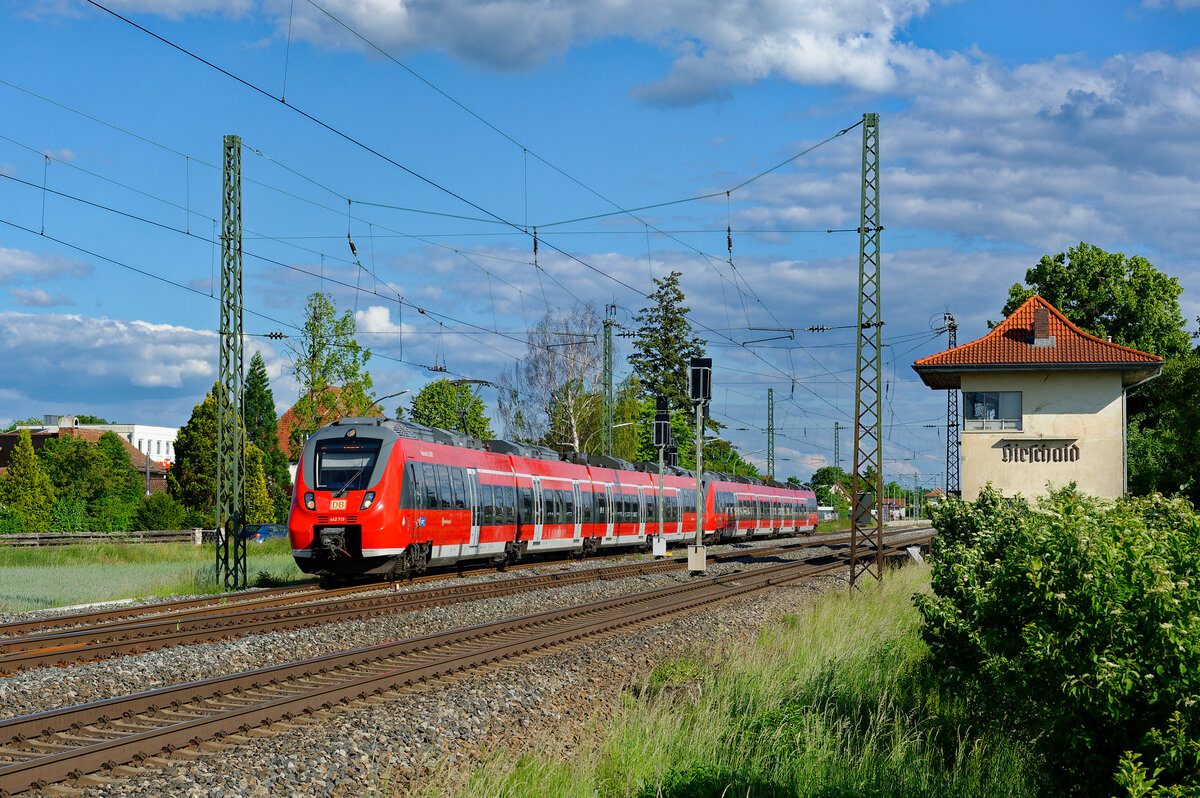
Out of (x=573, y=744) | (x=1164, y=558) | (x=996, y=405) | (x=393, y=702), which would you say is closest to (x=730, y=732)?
(x=573, y=744)

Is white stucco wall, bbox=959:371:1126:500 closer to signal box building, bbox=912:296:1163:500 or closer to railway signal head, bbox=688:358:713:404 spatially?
signal box building, bbox=912:296:1163:500

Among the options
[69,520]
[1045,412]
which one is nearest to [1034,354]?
[1045,412]

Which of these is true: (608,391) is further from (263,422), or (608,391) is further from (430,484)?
(263,422)

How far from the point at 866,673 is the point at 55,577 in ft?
72.5

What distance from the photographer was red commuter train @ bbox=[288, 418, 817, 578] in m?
22.0

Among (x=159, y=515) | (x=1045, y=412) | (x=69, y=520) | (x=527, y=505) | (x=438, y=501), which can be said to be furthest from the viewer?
(x=159, y=515)

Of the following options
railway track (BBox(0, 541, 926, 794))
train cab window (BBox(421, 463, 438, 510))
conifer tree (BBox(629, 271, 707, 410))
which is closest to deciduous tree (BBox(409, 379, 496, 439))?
conifer tree (BBox(629, 271, 707, 410))

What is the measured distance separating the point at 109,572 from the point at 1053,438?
1135 inches

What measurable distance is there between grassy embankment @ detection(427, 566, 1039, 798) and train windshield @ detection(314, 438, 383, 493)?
10.5 metres

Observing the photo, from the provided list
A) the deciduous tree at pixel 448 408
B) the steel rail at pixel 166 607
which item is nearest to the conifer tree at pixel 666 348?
the deciduous tree at pixel 448 408

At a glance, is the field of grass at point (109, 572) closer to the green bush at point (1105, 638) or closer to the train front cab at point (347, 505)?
the train front cab at point (347, 505)

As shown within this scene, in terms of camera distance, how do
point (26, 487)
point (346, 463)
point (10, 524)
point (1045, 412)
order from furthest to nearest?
point (26, 487) < point (10, 524) < point (1045, 412) < point (346, 463)

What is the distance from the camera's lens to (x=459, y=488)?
2612cm

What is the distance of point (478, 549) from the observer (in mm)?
27531
